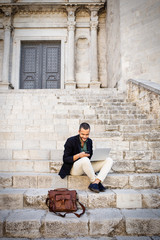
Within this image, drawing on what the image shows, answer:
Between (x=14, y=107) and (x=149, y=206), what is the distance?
5.29m

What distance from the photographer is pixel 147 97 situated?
596 cm

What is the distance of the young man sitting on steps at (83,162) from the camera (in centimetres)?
284

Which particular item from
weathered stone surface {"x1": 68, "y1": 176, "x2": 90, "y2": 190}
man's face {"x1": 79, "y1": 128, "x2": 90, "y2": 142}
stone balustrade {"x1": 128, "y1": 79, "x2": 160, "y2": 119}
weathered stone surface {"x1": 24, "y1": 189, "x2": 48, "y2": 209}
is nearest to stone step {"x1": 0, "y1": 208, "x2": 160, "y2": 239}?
weathered stone surface {"x1": 24, "y1": 189, "x2": 48, "y2": 209}

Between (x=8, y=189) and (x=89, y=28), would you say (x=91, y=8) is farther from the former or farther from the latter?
(x=8, y=189)

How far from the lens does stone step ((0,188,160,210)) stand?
271 cm

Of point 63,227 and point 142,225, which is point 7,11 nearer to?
point 63,227

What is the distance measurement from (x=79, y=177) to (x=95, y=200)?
1.66ft

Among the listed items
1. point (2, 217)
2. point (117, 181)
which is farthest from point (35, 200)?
point (117, 181)

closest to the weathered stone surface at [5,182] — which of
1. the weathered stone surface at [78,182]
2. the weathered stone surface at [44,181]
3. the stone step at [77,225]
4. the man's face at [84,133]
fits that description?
the weathered stone surface at [44,181]

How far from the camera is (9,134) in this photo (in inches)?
179

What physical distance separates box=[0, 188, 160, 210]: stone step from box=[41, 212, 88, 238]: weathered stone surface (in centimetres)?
42

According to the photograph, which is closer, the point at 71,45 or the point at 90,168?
the point at 90,168

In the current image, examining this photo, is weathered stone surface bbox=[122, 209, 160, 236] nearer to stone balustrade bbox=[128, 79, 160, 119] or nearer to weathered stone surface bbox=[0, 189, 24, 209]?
weathered stone surface bbox=[0, 189, 24, 209]

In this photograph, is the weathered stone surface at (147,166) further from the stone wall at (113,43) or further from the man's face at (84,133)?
the stone wall at (113,43)
